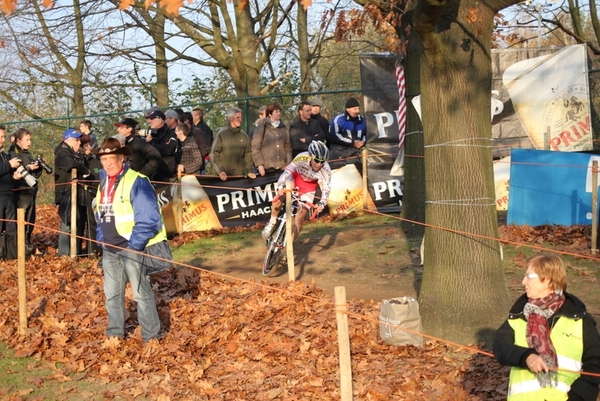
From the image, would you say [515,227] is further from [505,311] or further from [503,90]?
[505,311]

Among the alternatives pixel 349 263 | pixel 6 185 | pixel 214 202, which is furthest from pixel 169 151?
pixel 349 263

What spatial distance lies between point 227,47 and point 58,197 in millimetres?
12099

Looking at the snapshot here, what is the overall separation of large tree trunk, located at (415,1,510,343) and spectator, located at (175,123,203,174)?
824 cm

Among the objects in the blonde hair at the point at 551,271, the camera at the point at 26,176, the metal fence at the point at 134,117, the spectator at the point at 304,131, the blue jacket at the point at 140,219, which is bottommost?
the blonde hair at the point at 551,271

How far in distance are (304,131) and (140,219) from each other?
8.90m

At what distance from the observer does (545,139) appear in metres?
17.5

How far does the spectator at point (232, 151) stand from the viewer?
16625 millimetres

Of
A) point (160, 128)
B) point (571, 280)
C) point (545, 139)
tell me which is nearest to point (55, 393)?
point (571, 280)

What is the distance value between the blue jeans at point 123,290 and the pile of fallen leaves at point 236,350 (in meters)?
0.18

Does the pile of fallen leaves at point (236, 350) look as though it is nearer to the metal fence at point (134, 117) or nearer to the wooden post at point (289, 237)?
the wooden post at point (289, 237)

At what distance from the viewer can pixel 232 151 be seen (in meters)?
16.7

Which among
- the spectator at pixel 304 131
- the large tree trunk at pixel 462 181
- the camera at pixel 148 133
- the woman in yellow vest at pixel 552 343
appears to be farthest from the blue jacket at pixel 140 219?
the spectator at pixel 304 131

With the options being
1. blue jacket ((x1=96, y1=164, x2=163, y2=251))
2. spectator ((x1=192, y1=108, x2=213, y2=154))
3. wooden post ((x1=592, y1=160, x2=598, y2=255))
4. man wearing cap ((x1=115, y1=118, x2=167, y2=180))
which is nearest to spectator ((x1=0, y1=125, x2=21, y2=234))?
man wearing cap ((x1=115, y1=118, x2=167, y2=180))

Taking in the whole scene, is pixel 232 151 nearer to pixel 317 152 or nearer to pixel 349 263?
pixel 349 263
